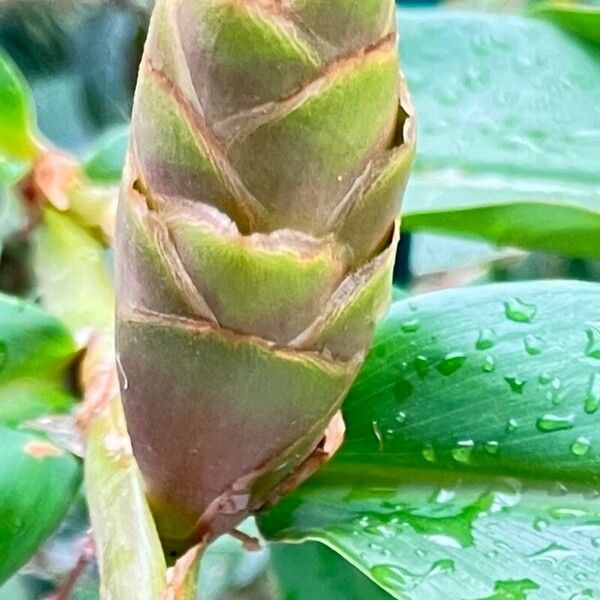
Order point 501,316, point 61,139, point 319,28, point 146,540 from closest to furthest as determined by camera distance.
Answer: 1. point 319,28
2. point 146,540
3. point 501,316
4. point 61,139

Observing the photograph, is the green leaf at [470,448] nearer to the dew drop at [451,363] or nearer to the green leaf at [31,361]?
the dew drop at [451,363]

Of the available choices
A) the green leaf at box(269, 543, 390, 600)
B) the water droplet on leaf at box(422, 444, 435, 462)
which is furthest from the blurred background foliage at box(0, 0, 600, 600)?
the water droplet on leaf at box(422, 444, 435, 462)

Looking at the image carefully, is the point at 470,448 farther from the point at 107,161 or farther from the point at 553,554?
the point at 107,161

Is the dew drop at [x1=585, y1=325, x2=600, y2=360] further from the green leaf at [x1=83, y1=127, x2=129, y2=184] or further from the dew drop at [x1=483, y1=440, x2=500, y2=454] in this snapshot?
the green leaf at [x1=83, y1=127, x2=129, y2=184]

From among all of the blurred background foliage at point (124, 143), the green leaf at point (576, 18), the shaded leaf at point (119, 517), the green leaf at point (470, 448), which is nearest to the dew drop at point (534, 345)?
the green leaf at point (470, 448)

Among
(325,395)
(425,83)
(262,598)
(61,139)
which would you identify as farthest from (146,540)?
(61,139)

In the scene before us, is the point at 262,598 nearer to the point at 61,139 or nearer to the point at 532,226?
the point at 532,226
